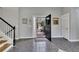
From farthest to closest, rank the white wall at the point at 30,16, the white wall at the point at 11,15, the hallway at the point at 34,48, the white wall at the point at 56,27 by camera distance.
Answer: the white wall at the point at 56,27 < the white wall at the point at 30,16 < the white wall at the point at 11,15 < the hallway at the point at 34,48

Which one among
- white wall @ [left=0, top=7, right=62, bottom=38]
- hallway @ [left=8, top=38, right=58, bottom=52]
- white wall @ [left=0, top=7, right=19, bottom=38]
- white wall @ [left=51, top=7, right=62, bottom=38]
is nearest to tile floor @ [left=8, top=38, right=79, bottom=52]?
hallway @ [left=8, top=38, right=58, bottom=52]

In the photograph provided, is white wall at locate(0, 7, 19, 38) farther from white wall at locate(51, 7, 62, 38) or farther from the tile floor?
white wall at locate(51, 7, 62, 38)

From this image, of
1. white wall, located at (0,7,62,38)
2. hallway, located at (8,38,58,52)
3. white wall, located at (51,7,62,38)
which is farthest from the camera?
white wall, located at (51,7,62,38)

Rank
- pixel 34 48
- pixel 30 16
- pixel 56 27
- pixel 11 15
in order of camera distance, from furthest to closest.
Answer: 1. pixel 56 27
2. pixel 30 16
3. pixel 11 15
4. pixel 34 48

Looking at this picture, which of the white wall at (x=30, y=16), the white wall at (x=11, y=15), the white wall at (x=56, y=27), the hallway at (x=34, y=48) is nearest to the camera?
the hallway at (x=34, y=48)

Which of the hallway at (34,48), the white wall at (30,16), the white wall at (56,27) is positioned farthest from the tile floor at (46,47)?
the white wall at (56,27)

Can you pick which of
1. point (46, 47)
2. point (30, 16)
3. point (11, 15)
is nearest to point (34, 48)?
point (46, 47)

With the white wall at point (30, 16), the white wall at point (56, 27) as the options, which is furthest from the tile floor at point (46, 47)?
the white wall at point (56, 27)

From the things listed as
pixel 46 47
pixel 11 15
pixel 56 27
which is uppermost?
pixel 11 15

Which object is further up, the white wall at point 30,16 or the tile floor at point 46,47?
the white wall at point 30,16

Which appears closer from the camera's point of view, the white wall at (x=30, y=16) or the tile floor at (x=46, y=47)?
the tile floor at (x=46, y=47)

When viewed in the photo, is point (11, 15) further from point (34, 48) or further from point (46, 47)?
point (46, 47)

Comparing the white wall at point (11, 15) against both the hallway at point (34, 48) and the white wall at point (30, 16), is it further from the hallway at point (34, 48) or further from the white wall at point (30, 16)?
the hallway at point (34, 48)
